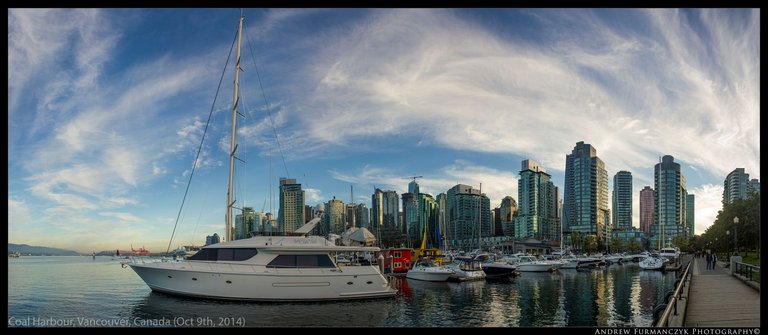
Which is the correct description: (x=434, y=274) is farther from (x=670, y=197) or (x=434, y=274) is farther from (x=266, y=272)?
(x=670, y=197)

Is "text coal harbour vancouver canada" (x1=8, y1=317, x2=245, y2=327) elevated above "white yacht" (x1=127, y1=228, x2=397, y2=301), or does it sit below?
below

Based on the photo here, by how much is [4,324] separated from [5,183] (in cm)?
260

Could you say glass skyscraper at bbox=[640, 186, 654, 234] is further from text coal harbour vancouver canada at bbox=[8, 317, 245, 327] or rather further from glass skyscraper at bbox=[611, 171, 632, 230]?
text coal harbour vancouver canada at bbox=[8, 317, 245, 327]

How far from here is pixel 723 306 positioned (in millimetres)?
14164

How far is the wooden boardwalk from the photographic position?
11812 millimetres

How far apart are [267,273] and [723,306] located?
683 inches

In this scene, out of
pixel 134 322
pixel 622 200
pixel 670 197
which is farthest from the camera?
pixel 622 200

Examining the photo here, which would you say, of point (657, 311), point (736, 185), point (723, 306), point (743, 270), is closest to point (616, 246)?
point (736, 185)

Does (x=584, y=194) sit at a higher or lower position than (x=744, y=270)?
higher

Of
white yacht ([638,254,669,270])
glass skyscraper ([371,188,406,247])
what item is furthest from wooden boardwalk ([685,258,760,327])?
glass skyscraper ([371,188,406,247])

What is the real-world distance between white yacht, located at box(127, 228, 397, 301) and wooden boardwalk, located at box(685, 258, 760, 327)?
1403cm

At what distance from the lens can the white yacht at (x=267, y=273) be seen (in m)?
22.2
